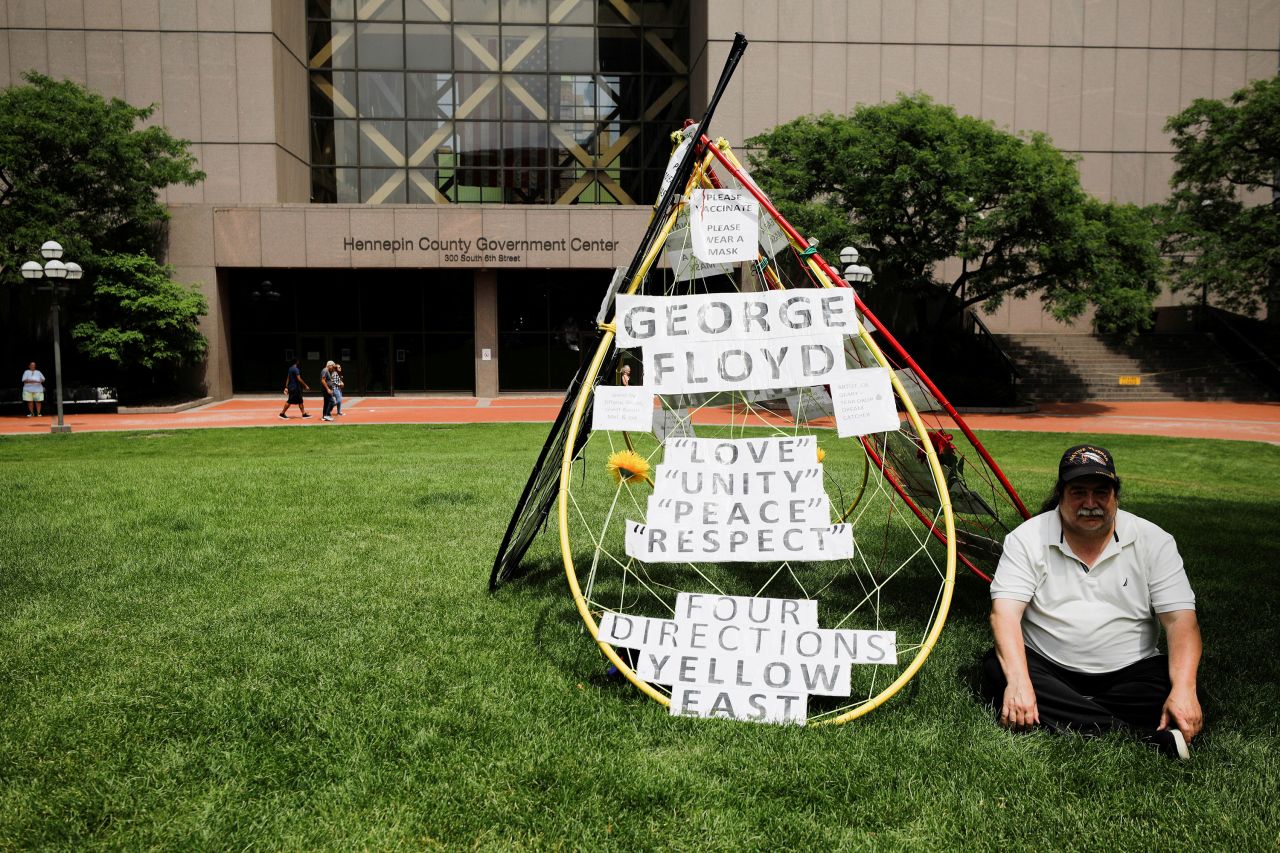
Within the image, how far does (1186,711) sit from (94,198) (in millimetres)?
32200

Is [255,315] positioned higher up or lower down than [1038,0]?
lower down

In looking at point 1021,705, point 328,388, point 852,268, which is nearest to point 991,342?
point 852,268

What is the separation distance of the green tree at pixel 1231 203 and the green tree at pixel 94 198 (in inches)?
1300

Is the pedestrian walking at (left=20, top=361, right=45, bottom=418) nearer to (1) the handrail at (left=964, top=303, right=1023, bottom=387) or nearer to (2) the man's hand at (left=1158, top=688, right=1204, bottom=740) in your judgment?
(2) the man's hand at (left=1158, top=688, right=1204, bottom=740)

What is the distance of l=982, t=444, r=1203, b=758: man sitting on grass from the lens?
3949 millimetres

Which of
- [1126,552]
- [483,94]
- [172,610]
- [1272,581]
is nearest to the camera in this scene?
[1126,552]

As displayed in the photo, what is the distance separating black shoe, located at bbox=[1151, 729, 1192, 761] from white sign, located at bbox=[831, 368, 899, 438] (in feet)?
5.94

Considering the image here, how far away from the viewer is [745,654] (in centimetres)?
454

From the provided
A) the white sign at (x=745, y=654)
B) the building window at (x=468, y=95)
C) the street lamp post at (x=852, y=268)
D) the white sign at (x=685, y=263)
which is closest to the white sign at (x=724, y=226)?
the white sign at (x=685, y=263)

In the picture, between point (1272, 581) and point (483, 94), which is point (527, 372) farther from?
point (1272, 581)

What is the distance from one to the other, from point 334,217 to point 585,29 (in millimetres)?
13688

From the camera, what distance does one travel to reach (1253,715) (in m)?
4.33

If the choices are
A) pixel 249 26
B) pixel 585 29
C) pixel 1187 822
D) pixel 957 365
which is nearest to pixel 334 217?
pixel 249 26

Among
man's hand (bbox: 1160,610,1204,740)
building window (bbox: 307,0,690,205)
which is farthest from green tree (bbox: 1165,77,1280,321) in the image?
man's hand (bbox: 1160,610,1204,740)
